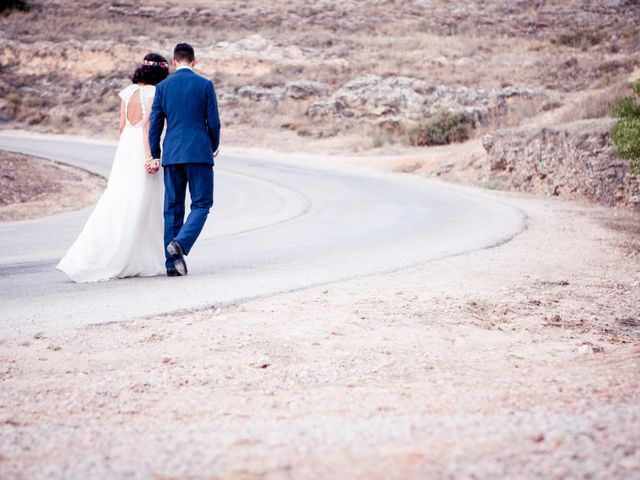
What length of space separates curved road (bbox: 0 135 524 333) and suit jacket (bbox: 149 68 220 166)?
1246 mm

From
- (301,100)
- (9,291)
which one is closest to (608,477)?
(9,291)

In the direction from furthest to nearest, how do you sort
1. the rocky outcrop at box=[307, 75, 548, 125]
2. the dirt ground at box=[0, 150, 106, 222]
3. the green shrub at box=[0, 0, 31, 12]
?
1. the green shrub at box=[0, 0, 31, 12]
2. the rocky outcrop at box=[307, 75, 548, 125]
3. the dirt ground at box=[0, 150, 106, 222]

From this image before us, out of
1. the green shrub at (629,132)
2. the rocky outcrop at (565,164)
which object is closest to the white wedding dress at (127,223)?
the green shrub at (629,132)

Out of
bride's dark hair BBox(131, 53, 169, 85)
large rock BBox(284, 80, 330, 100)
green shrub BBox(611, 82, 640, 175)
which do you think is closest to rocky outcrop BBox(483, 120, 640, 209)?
green shrub BBox(611, 82, 640, 175)

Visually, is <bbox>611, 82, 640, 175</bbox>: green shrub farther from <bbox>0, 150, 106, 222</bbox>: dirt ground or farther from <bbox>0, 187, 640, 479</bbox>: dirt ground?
<bbox>0, 150, 106, 222</bbox>: dirt ground

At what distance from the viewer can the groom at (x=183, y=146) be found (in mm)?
7512

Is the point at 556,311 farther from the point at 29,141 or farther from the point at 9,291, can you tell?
the point at 29,141

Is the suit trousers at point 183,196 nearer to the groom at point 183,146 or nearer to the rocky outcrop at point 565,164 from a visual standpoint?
the groom at point 183,146

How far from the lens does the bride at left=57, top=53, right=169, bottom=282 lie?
24.6 ft

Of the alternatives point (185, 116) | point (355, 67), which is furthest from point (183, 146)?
point (355, 67)

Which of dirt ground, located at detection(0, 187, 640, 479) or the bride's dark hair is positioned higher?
the bride's dark hair

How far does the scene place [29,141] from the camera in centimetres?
3334

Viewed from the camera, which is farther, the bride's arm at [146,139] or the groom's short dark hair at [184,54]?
the bride's arm at [146,139]

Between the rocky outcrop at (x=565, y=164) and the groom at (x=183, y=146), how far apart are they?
39.5 ft
